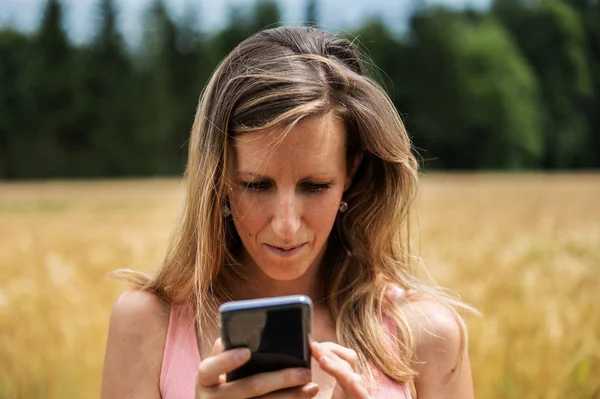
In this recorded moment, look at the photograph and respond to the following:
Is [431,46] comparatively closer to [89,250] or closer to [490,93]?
[490,93]

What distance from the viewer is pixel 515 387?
2799 mm

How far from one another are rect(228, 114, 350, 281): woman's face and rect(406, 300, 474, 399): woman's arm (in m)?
0.38

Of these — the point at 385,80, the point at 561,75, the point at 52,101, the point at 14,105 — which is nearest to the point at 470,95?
the point at 561,75

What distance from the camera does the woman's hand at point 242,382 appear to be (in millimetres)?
1221

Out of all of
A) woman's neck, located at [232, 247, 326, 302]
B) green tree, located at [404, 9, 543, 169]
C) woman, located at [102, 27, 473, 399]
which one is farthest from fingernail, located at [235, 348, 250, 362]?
green tree, located at [404, 9, 543, 169]

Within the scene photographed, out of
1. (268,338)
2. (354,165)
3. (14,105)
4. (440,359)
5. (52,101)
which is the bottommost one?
(14,105)

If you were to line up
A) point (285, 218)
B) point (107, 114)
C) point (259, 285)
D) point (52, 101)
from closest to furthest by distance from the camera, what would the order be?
point (285, 218), point (259, 285), point (52, 101), point (107, 114)

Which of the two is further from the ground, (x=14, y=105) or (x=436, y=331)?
(x=436, y=331)

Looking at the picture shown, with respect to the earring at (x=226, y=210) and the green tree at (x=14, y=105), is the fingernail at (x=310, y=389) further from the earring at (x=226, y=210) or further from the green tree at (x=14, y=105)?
the green tree at (x=14, y=105)

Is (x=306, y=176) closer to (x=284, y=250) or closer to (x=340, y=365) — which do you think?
(x=284, y=250)

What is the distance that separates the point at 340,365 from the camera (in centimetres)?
130

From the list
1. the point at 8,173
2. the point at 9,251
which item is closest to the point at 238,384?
the point at 9,251

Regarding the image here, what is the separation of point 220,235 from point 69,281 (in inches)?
93.2

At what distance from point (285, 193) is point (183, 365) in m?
0.47
